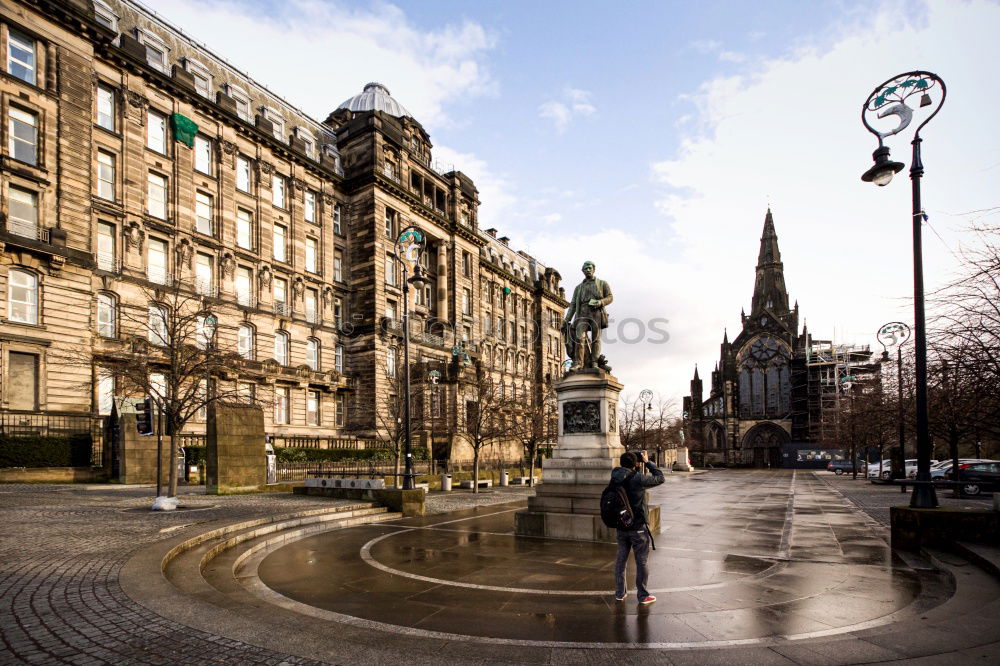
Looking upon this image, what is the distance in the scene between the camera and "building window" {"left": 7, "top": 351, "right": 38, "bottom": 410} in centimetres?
2433

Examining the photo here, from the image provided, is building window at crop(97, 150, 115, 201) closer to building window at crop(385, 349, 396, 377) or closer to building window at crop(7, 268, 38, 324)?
building window at crop(7, 268, 38, 324)

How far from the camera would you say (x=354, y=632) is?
202 inches

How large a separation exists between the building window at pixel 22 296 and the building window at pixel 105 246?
386cm

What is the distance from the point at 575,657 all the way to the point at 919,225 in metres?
10.5

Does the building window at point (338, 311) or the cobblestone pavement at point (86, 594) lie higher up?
the building window at point (338, 311)

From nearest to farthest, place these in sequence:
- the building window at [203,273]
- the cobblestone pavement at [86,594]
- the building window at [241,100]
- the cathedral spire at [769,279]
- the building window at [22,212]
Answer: the cobblestone pavement at [86,594] < the building window at [22,212] < the building window at [203,273] < the building window at [241,100] < the cathedral spire at [769,279]

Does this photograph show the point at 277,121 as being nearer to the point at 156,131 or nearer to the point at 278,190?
the point at 278,190

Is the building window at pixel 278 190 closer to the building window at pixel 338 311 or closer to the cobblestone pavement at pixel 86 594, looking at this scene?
the building window at pixel 338 311

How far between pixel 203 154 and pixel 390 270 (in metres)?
15.7

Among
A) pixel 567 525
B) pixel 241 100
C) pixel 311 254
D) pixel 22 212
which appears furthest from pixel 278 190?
pixel 567 525

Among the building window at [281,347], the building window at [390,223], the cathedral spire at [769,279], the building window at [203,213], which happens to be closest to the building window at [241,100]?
the building window at [203,213]

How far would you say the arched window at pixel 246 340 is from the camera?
35219 mm

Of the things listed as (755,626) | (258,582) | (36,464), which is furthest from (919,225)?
(36,464)

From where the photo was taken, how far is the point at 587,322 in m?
13.7
